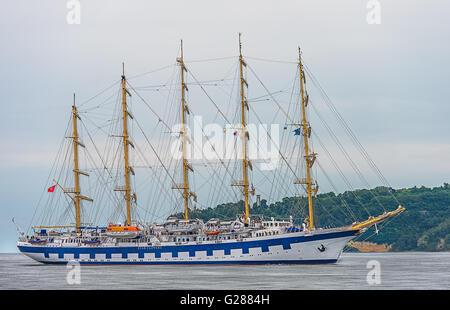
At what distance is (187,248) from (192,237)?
203 cm

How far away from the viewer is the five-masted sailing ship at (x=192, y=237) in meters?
85.1

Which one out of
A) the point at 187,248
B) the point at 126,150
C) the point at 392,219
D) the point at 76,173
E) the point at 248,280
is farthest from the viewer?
the point at 392,219

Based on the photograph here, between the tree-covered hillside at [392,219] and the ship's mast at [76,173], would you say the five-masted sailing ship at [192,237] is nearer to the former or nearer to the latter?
the ship's mast at [76,173]

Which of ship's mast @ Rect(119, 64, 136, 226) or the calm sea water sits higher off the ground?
ship's mast @ Rect(119, 64, 136, 226)

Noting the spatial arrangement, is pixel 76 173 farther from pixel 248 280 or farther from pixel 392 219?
pixel 392 219

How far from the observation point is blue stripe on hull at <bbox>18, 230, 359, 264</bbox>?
8450 cm

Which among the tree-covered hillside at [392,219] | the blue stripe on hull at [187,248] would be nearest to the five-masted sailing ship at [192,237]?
the blue stripe on hull at [187,248]

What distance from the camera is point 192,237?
92.8 m

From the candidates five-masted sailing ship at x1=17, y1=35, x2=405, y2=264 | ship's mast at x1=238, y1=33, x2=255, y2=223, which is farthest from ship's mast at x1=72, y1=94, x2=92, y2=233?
ship's mast at x1=238, y1=33, x2=255, y2=223

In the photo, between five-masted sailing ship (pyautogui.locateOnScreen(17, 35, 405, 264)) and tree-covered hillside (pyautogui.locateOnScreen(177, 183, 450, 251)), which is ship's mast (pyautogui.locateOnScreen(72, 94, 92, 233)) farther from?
tree-covered hillside (pyautogui.locateOnScreen(177, 183, 450, 251))

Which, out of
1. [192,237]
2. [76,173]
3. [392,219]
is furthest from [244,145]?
[392,219]

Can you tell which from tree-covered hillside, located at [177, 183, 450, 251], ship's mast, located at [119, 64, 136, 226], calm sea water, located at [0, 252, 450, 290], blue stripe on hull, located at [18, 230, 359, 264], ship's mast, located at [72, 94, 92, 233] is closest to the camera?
calm sea water, located at [0, 252, 450, 290]

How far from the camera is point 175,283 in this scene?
61.7 m

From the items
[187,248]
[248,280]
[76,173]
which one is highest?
[76,173]
